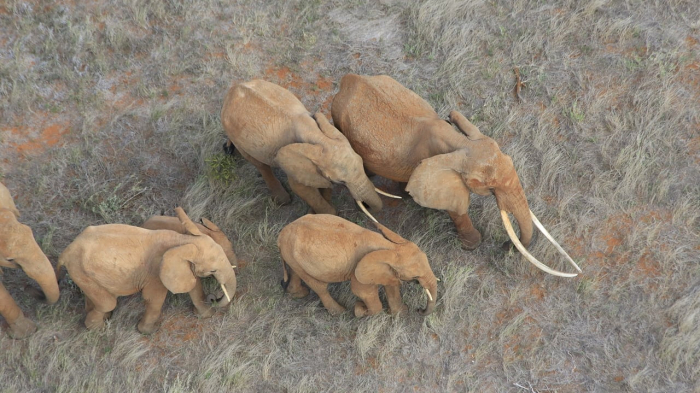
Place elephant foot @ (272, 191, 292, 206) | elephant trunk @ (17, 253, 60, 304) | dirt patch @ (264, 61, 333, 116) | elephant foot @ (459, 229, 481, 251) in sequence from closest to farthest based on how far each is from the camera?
elephant trunk @ (17, 253, 60, 304)
elephant foot @ (459, 229, 481, 251)
elephant foot @ (272, 191, 292, 206)
dirt patch @ (264, 61, 333, 116)

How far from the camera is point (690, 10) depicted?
10.7 meters

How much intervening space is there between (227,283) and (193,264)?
509mm

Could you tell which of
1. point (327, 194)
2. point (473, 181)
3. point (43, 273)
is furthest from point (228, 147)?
point (473, 181)

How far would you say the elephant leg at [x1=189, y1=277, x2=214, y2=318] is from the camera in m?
7.91

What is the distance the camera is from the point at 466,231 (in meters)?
8.40

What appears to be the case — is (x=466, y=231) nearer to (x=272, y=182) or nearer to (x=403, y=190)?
(x=403, y=190)

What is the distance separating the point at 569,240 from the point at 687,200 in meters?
1.45

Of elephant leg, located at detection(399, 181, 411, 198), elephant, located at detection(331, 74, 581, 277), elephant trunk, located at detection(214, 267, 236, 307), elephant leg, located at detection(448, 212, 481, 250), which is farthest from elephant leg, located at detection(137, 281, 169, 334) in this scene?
elephant leg, located at detection(448, 212, 481, 250)

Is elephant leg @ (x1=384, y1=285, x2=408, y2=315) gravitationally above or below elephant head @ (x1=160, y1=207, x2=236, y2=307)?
→ below

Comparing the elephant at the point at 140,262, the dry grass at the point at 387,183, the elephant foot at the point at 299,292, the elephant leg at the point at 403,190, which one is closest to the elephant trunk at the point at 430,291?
Result: the dry grass at the point at 387,183

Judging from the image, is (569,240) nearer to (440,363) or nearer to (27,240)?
(440,363)

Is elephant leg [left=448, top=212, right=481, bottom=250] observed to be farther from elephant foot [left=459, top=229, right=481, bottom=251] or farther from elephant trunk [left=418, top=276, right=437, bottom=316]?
elephant trunk [left=418, top=276, right=437, bottom=316]

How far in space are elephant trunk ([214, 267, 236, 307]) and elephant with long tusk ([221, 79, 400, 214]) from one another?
1319 millimetres

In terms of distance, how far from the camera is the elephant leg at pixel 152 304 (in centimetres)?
773
